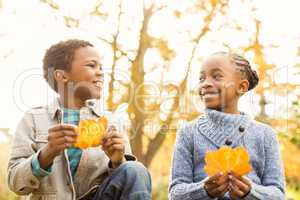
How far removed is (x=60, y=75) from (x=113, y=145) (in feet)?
1.94

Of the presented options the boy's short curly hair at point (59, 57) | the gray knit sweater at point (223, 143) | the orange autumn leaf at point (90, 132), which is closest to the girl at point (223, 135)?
the gray knit sweater at point (223, 143)

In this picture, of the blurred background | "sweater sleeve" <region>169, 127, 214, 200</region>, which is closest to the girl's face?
"sweater sleeve" <region>169, 127, 214, 200</region>

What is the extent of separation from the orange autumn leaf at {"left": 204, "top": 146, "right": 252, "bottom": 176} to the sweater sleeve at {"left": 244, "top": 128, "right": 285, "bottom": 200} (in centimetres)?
18

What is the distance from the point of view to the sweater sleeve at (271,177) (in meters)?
2.25

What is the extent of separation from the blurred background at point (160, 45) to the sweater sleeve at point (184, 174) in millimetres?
2939

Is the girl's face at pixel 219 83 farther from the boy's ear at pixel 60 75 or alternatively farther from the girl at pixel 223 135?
the boy's ear at pixel 60 75

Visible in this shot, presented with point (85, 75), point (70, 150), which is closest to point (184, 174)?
point (70, 150)

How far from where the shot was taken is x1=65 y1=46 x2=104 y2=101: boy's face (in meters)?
2.55

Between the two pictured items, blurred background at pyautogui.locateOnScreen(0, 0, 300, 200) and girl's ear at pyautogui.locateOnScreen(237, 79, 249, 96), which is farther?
blurred background at pyautogui.locateOnScreen(0, 0, 300, 200)

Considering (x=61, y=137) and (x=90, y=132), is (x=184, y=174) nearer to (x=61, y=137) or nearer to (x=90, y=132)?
(x=90, y=132)

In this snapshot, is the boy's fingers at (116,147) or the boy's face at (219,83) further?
the boy's face at (219,83)

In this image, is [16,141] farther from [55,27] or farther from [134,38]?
[134,38]

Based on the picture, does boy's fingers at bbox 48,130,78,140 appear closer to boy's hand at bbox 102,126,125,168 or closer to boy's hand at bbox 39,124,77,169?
boy's hand at bbox 39,124,77,169

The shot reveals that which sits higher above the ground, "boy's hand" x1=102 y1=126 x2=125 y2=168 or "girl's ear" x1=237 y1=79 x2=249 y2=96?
"girl's ear" x1=237 y1=79 x2=249 y2=96
